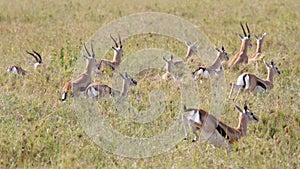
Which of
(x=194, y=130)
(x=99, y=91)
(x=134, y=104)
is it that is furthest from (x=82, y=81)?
(x=194, y=130)

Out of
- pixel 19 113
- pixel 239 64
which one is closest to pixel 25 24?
pixel 239 64

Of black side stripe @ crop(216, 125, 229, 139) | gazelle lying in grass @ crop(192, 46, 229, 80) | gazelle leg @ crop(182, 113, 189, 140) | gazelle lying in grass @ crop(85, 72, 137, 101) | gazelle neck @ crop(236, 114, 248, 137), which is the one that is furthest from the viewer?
gazelle lying in grass @ crop(192, 46, 229, 80)

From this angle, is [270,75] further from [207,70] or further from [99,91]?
[99,91]

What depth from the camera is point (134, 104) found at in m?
5.50

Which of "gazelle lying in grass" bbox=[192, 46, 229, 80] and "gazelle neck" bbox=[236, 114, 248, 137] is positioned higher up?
"gazelle lying in grass" bbox=[192, 46, 229, 80]

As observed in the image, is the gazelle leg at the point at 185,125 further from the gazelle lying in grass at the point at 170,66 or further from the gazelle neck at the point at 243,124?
the gazelle lying in grass at the point at 170,66

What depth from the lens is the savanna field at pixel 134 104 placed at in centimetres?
415

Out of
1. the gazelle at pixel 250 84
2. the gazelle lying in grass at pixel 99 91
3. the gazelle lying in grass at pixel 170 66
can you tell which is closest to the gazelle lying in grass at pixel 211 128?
the gazelle lying in grass at pixel 99 91

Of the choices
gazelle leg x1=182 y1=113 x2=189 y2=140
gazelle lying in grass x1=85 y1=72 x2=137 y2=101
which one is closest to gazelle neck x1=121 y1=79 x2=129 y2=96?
gazelle lying in grass x1=85 y1=72 x2=137 y2=101

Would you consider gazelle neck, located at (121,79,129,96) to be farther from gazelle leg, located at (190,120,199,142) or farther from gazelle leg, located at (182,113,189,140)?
gazelle leg, located at (190,120,199,142)

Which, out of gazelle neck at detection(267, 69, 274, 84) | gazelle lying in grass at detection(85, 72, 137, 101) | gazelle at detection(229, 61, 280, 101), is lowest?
gazelle lying in grass at detection(85, 72, 137, 101)

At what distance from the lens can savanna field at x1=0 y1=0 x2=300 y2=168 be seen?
4.15 metres

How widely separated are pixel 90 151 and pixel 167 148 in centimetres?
57

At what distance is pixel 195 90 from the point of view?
6102mm
